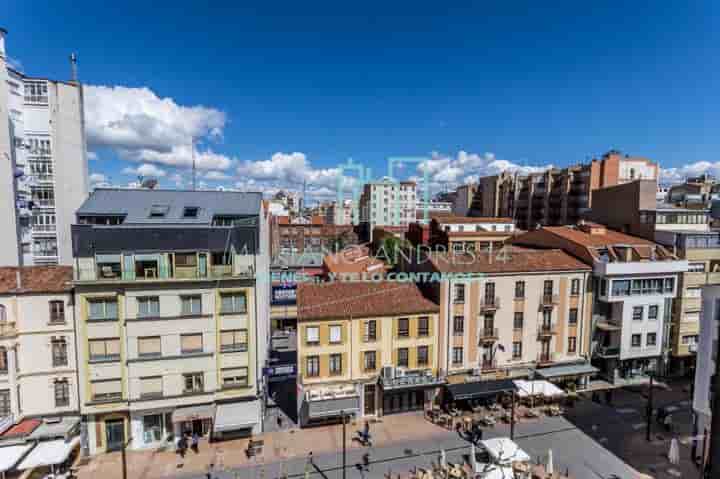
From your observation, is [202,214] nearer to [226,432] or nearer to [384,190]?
[226,432]

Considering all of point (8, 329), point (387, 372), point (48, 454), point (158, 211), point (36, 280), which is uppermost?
point (158, 211)

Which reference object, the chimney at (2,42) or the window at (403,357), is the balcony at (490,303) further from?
the chimney at (2,42)

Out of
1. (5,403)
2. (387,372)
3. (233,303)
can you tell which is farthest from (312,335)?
(5,403)

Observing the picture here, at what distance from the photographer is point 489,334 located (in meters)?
32.6

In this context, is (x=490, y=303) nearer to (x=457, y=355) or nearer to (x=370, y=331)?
(x=457, y=355)

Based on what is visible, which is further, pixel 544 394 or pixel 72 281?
pixel 544 394

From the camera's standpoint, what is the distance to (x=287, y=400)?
33812 mm

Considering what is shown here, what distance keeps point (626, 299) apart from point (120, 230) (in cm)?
4330

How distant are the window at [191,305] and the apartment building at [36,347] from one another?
7.33 m

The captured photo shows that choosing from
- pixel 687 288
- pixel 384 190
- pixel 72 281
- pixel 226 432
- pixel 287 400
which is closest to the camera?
pixel 72 281

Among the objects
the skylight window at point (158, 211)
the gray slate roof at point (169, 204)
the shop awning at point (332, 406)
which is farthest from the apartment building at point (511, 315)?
the skylight window at point (158, 211)

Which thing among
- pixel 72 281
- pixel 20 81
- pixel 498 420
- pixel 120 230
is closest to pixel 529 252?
pixel 498 420

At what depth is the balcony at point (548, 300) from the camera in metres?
33.4

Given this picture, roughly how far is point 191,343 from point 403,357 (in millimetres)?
16987
